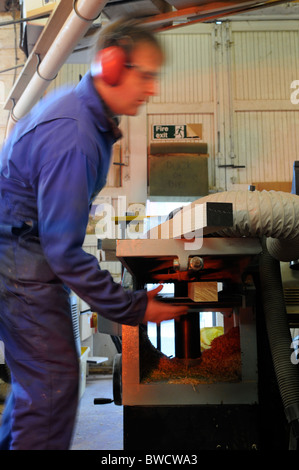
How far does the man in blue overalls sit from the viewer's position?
752 millimetres

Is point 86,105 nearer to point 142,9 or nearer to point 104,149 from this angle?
point 104,149

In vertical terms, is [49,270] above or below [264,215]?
below

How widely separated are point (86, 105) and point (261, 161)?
386 cm

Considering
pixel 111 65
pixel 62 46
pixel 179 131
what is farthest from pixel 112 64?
Result: pixel 179 131

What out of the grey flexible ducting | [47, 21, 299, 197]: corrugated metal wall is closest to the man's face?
the grey flexible ducting

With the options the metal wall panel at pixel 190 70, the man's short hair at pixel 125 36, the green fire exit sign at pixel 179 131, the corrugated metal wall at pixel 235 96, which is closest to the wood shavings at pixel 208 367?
the man's short hair at pixel 125 36

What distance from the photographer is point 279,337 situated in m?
1.18

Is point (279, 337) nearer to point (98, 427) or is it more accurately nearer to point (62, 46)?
point (98, 427)

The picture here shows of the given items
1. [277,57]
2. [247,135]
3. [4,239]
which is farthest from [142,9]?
[277,57]

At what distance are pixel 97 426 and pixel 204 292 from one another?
1.66 m

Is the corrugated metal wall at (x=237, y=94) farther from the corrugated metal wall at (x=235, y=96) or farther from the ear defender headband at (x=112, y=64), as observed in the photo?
the ear defender headband at (x=112, y=64)

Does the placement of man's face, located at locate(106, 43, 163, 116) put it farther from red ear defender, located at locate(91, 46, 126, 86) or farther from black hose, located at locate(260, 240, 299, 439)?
black hose, located at locate(260, 240, 299, 439)

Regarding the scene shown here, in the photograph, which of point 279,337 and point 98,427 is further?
point 98,427

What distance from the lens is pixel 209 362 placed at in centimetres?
133
